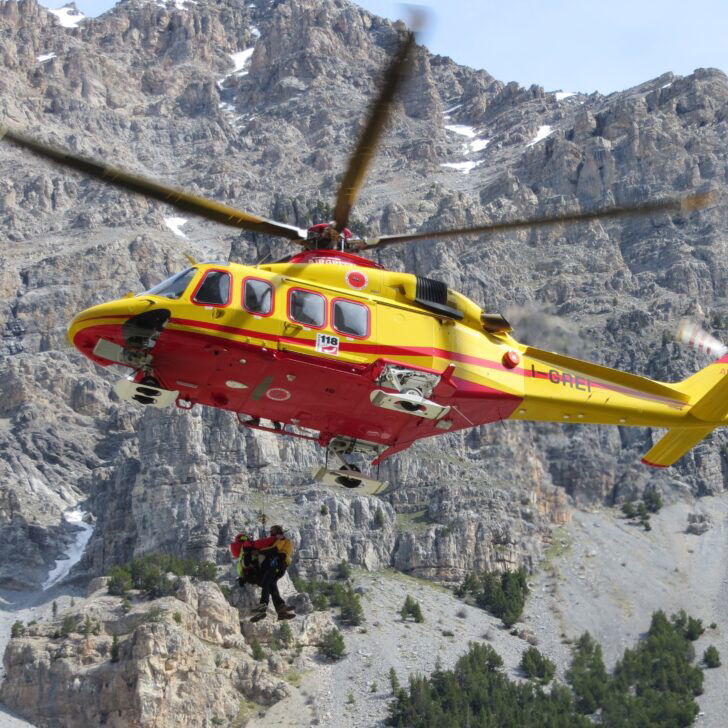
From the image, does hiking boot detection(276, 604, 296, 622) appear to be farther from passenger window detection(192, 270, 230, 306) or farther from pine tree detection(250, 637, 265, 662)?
pine tree detection(250, 637, 265, 662)

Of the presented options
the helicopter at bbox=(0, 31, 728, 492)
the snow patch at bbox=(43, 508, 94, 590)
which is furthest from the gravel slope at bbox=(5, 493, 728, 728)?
the helicopter at bbox=(0, 31, 728, 492)

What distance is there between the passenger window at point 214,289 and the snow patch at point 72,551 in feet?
373

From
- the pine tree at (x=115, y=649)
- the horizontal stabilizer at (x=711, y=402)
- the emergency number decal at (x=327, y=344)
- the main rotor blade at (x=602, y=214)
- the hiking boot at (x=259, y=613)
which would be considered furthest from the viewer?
the pine tree at (x=115, y=649)

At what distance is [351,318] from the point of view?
29000 mm

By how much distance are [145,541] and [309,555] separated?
18.1 meters

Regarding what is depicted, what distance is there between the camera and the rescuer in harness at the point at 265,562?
100 ft

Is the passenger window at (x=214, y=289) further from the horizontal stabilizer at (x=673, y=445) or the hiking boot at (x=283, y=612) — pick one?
the horizontal stabilizer at (x=673, y=445)

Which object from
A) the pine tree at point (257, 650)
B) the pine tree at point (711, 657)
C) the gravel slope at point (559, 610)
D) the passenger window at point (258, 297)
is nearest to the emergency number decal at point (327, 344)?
the passenger window at point (258, 297)

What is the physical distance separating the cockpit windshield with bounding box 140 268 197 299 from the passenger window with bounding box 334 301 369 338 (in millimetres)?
3444

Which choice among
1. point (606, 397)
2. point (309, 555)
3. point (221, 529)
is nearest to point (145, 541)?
point (221, 529)

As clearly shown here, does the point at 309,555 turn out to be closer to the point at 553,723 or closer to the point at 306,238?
the point at 553,723

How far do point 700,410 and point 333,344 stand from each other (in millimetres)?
12412

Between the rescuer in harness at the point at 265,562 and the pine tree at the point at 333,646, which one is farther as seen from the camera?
the pine tree at the point at 333,646

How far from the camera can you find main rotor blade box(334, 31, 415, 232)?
22.1m
